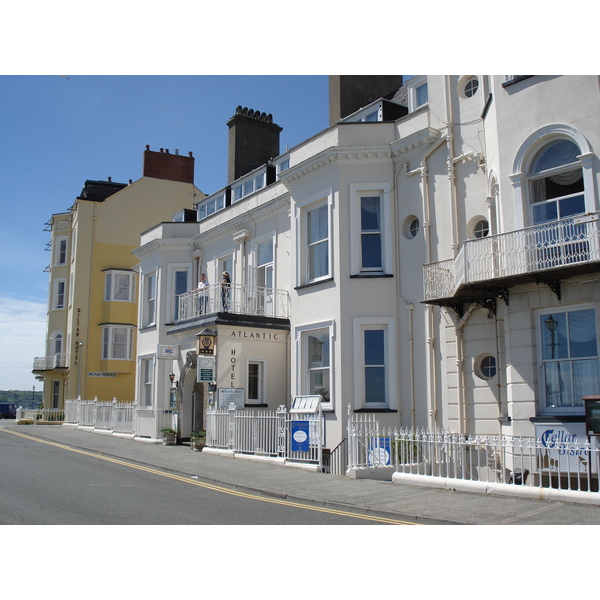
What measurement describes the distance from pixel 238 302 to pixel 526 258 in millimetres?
10949

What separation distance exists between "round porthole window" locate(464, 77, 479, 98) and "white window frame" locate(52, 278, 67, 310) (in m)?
31.7

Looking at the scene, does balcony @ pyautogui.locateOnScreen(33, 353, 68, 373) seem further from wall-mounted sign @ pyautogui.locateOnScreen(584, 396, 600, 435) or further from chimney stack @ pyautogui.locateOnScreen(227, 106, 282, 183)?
wall-mounted sign @ pyautogui.locateOnScreen(584, 396, 600, 435)

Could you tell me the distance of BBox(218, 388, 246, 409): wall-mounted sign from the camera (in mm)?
17797

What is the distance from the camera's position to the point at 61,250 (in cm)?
4069

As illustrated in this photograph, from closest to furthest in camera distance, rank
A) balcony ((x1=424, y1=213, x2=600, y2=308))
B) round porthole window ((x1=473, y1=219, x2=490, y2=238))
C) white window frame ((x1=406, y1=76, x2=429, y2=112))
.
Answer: balcony ((x1=424, y1=213, x2=600, y2=308))
round porthole window ((x1=473, y1=219, x2=490, y2=238))
white window frame ((x1=406, y1=76, x2=429, y2=112))

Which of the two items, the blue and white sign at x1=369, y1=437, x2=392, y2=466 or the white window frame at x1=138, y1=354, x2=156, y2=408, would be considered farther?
the white window frame at x1=138, y1=354, x2=156, y2=408

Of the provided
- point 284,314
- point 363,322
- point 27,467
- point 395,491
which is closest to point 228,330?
point 284,314

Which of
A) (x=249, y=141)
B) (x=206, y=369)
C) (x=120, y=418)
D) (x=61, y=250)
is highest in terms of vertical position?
(x=249, y=141)

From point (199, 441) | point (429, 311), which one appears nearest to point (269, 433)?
point (199, 441)

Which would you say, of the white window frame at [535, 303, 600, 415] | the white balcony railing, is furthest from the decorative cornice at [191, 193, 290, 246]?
the white window frame at [535, 303, 600, 415]

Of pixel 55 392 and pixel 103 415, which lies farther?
pixel 55 392

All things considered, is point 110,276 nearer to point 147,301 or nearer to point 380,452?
point 147,301

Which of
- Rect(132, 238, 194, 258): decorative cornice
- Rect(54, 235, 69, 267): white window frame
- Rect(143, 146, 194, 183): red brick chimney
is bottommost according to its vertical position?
Rect(132, 238, 194, 258): decorative cornice

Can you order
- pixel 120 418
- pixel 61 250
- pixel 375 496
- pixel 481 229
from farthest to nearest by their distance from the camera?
1. pixel 61 250
2. pixel 120 418
3. pixel 481 229
4. pixel 375 496
